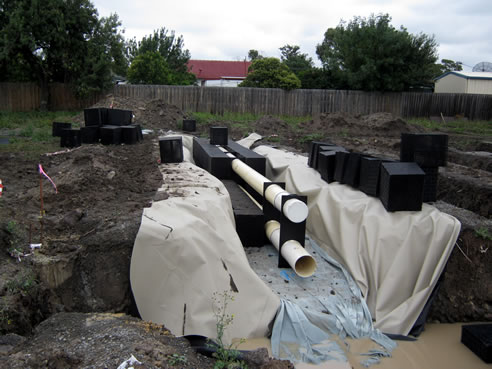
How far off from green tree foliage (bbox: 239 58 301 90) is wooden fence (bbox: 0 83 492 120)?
3.41ft

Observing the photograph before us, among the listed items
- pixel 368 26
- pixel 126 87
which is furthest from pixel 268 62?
pixel 126 87

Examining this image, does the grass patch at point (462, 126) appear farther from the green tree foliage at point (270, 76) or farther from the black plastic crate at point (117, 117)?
the black plastic crate at point (117, 117)

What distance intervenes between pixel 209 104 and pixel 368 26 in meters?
9.27

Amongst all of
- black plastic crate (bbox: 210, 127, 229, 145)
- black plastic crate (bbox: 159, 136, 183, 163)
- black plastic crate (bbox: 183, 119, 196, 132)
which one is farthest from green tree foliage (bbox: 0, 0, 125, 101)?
black plastic crate (bbox: 159, 136, 183, 163)

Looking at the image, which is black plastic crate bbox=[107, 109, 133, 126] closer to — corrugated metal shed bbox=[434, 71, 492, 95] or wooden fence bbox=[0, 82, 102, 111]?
wooden fence bbox=[0, 82, 102, 111]

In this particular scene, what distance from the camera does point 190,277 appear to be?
12.7 ft

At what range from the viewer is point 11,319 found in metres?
2.96

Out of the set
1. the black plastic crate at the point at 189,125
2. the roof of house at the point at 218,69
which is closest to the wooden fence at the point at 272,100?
the black plastic crate at the point at 189,125

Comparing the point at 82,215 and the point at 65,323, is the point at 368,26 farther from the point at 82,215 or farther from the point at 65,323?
the point at 65,323

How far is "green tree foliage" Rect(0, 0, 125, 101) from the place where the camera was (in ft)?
52.3

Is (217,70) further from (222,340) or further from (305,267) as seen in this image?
(222,340)

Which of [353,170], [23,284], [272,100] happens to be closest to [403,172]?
[353,170]

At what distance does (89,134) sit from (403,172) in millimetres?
7311

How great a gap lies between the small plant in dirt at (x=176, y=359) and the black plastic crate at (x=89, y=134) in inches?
319
